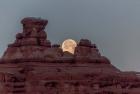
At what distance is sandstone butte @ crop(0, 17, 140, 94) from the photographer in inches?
1963

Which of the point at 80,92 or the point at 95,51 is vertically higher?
the point at 95,51

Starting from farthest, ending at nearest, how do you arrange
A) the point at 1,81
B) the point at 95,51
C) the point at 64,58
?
the point at 95,51 → the point at 64,58 → the point at 1,81

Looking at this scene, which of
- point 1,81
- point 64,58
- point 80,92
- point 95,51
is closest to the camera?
point 1,81

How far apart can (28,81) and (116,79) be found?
9.03 metres

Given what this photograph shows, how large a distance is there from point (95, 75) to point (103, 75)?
3.33ft

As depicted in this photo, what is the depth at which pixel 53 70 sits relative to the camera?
2060 inches

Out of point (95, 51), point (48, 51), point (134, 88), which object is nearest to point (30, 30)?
point (48, 51)

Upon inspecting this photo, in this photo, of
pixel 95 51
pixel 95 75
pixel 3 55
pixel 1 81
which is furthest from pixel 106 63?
pixel 1 81

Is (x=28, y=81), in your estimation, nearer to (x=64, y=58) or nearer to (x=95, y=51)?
(x=64, y=58)

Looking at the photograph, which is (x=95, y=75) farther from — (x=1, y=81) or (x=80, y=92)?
(x=1, y=81)

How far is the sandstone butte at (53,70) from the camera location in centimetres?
4986

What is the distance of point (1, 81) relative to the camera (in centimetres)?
4831

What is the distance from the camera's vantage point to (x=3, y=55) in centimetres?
5706

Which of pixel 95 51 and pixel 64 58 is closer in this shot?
pixel 64 58
